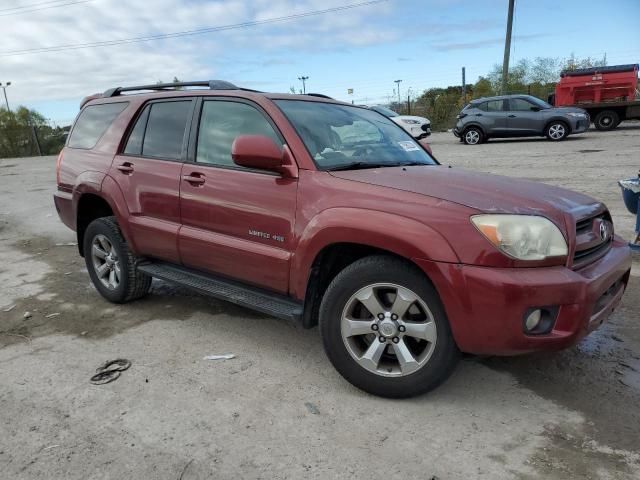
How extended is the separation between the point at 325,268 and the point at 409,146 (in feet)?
4.58

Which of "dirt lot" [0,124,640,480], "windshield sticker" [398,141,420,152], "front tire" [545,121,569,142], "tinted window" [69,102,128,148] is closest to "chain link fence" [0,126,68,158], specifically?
"front tire" [545,121,569,142]

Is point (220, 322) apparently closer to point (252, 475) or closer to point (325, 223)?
point (325, 223)

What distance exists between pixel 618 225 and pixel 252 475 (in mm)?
5705

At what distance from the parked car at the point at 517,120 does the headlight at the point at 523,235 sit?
16211 mm

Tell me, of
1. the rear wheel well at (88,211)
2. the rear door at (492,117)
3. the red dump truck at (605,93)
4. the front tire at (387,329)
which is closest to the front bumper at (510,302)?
the front tire at (387,329)

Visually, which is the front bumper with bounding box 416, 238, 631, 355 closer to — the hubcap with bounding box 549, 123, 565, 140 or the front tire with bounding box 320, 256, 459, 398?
the front tire with bounding box 320, 256, 459, 398

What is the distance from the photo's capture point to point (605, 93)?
2053cm

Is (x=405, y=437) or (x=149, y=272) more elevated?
(x=149, y=272)

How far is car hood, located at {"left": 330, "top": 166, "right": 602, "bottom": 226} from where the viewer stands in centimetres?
265

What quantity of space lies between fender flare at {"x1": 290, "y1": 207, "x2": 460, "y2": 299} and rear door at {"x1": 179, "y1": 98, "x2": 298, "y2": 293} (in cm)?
13

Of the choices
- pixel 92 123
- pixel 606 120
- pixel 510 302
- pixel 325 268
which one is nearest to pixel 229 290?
pixel 325 268

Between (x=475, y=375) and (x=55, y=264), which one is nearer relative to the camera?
(x=475, y=375)

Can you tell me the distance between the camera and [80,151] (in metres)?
4.77

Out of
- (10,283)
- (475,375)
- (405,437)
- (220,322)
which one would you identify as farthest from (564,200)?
(10,283)
